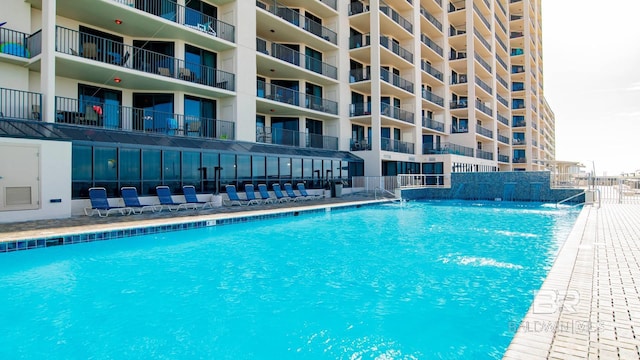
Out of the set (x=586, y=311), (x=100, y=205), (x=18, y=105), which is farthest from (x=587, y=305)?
(x=18, y=105)

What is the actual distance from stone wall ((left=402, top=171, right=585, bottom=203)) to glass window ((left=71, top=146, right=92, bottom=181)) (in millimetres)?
15518

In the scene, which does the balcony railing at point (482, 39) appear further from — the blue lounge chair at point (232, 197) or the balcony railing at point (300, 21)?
the blue lounge chair at point (232, 197)

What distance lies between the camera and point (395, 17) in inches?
1037

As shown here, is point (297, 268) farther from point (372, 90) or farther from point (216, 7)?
point (372, 90)

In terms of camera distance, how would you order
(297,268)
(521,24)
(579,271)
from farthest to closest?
(521,24), (297,268), (579,271)

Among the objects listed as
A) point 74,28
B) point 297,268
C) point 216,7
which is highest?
point 216,7

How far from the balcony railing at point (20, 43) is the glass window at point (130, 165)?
433cm

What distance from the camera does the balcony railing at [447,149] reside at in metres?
29.6

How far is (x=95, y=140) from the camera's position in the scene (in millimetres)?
12039

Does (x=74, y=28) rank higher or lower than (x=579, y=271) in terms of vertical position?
higher

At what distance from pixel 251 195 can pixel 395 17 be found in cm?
1810

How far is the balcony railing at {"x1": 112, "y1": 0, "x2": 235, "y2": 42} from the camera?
15765 mm

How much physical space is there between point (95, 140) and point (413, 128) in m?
22.0

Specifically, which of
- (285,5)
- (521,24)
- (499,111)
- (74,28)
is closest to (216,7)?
(285,5)
